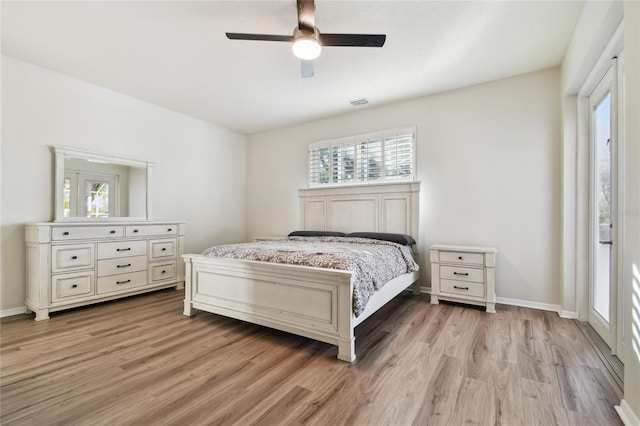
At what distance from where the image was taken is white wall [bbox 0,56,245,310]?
3031 mm

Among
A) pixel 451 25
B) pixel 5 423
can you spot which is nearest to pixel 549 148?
pixel 451 25

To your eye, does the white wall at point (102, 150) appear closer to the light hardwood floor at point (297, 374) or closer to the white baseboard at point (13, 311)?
the white baseboard at point (13, 311)

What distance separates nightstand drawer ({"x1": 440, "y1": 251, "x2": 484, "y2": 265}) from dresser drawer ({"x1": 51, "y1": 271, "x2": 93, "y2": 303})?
401 cm

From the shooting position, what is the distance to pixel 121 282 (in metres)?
3.51

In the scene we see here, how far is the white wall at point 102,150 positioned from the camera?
3031 mm

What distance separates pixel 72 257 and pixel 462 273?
4.27 m

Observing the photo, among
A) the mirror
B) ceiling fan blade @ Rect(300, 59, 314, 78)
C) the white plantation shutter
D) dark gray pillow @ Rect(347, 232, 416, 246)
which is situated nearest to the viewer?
ceiling fan blade @ Rect(300, 59, 314, 78)

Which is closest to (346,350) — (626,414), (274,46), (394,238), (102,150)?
(626,414)

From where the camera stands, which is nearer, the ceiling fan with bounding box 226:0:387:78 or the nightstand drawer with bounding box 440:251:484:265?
the ceiling fan with bounding box 226:0:387:78

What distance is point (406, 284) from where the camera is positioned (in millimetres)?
3369

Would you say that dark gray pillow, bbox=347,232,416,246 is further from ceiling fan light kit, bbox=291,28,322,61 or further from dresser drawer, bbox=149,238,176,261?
dresser drawer, bbox=149,238,176,261

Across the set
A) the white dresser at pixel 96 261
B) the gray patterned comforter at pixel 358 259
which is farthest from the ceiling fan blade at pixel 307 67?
the white dresser at pixel 96 261

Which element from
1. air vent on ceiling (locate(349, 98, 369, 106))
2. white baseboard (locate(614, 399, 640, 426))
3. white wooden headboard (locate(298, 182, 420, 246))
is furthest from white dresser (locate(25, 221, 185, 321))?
white baseboard (locate(614, 399, 640, 426))

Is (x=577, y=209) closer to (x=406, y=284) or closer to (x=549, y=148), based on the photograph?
(x=549, y=148)
